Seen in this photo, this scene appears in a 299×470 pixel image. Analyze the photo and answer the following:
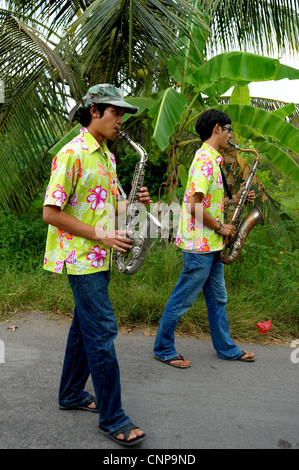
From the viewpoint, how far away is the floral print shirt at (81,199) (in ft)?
8.50

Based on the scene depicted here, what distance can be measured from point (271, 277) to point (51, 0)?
5.05m

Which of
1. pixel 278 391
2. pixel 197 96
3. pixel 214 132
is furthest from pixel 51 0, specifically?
pixel 278 391

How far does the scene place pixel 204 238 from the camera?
3783mm

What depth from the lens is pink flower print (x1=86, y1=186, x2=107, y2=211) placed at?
2697mm

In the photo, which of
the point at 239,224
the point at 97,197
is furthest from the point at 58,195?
the point at 239,224

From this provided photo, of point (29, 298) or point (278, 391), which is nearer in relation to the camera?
point (278, 391)

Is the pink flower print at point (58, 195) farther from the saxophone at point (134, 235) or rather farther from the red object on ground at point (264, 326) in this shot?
the red object on ground at point (264, 326)

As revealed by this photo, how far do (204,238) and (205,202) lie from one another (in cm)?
30

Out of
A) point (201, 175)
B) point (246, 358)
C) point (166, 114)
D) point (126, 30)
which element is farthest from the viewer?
point (126, 30)

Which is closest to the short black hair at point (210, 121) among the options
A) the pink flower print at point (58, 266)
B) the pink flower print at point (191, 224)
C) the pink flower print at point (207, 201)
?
the pink flower print at point (207, 201)

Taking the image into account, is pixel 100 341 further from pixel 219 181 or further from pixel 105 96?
→ pixel 219 181

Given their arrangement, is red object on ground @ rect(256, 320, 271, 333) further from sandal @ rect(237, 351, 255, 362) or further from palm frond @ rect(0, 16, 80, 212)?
palm frond @ rect(0, 16, 80, 212)

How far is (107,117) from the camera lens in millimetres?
2740
